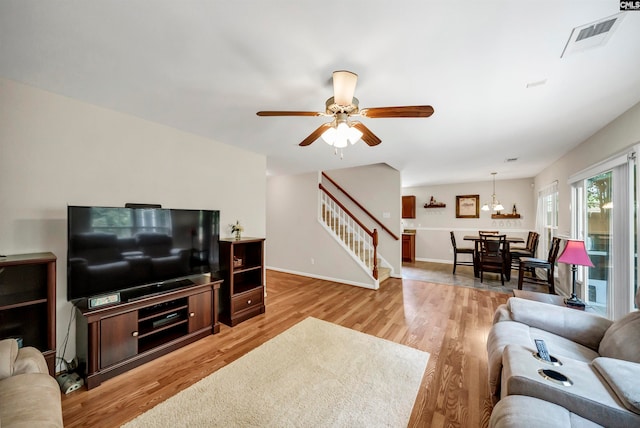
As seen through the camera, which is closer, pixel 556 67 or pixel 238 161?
pixel 556 67

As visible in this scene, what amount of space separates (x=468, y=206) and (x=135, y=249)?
300 inches

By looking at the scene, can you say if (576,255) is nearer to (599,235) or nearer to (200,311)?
(599,235)

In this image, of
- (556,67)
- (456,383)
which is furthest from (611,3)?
(456,383)

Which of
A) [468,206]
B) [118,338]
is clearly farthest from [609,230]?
[118,338]

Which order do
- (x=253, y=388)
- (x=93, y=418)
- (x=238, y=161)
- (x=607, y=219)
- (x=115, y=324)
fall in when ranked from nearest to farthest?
(x=93, y=418) → (x=253, y=388) → (x=115, y=324) → (x=607, y=219) → (x=238, y=161)

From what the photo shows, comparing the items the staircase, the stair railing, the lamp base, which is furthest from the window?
the stair railing

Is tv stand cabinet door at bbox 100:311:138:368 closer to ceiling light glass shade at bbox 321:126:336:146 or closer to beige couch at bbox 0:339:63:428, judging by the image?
beige couch at bbox 0:339:63:428

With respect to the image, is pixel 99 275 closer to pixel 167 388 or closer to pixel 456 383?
pixel 167 388

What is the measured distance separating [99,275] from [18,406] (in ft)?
3.62

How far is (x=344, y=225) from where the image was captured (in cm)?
507

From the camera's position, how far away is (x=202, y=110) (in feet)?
7.52

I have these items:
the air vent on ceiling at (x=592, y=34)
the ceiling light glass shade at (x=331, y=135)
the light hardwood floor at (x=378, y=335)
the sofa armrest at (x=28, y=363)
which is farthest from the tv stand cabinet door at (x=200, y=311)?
the air vent on ceiling at (x=592, y=34)

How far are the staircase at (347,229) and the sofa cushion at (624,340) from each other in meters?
3.37

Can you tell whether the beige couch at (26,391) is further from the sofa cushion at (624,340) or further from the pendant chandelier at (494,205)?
the pendant chandelier at (494,205)
